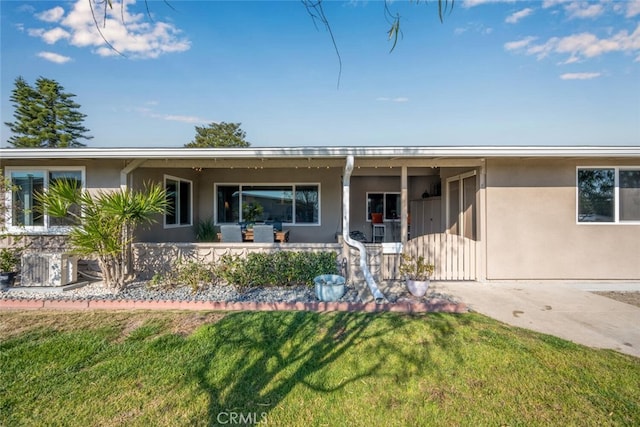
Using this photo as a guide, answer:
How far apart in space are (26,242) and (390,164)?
750cm

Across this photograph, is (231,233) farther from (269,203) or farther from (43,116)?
(43,116)

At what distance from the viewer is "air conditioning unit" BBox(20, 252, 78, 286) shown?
5.60 meters

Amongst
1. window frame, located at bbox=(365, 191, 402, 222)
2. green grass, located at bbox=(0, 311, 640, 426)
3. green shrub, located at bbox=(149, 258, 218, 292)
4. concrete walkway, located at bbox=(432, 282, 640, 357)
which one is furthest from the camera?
window frame, located at bbox=(365, 191, 402, 222)

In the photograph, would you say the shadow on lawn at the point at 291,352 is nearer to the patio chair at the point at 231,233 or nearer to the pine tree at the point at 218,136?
the patio chair at the point at 231,233

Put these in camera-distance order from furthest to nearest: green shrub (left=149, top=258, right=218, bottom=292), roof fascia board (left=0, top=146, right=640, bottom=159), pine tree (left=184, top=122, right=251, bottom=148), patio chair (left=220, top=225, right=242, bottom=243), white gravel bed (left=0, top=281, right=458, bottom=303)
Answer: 1. pine tree (left=184, top=122, right=251, bottom=148)
2. patio chair (left=220, top=225, right=242, bottom=243)
3. roof fascia board (left=0, top=146, right=640, bottom=159)
4. green shrub (left=149, top=258, right=218, bottom=292)
5. white gravel bed (left=0, top=281, right=458, bottom=303)

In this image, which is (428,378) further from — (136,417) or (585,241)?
(585,241)

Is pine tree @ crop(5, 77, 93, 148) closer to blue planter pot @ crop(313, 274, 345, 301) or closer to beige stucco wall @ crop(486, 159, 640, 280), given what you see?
blue planter pot @ crop(313, 274, 345, 301)

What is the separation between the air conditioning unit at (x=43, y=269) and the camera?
5.60m

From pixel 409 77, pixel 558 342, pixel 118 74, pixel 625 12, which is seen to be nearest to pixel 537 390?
pixel 558 342

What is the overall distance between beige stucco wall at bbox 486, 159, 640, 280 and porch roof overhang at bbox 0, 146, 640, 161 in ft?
2.21

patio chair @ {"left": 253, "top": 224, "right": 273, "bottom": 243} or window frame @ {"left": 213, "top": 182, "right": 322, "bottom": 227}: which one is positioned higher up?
window frame @ {"left": 213, "top": 182, "right": 322, "bottom": 227}

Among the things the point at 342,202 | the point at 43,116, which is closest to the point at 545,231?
the point at 342,202

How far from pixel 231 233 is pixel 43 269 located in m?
3.35

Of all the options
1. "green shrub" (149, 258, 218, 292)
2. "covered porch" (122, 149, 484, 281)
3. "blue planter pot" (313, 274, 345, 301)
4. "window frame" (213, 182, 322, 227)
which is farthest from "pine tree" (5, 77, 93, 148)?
"blue planter pot" (313, 274, 345, 301)
